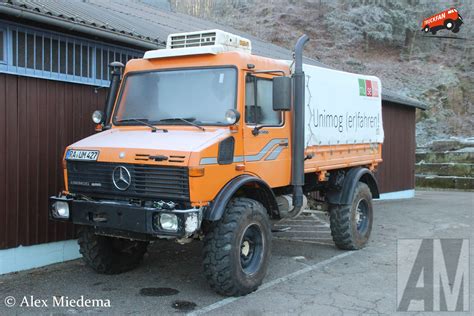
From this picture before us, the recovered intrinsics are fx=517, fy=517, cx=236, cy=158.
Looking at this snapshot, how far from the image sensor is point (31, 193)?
6785mm

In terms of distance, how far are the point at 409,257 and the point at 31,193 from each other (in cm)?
550

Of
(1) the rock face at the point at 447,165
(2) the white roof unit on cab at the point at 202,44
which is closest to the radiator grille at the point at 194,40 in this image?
(2) the white roof unit on cab at the point at 202,44

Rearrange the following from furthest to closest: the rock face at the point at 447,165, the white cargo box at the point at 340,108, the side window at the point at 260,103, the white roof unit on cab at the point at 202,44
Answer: the rock face at the point at 447,165 < the white cargo box at the point at 340,108 < the white roof unit on cab at the point at 202,44 < the side window at the point at 260,103

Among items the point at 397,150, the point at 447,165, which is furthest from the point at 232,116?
the point at 447,165

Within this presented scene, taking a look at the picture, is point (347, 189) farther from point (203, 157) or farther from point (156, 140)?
point (156, 140)

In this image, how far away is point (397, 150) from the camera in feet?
55.1

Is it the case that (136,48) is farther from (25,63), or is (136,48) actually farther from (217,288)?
(217,288)

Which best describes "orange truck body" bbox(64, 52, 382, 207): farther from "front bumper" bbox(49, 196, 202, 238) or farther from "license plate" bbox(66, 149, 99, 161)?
"front bumper" bbox(49, 196, 202, 238)

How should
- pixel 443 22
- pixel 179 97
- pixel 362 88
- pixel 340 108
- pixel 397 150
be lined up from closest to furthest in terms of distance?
pixel 179 97 < pixel 340 108 < pixel 362 88 < pixel 397 150 < pixel 443 22

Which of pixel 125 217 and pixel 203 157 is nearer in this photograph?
pixel 203 157

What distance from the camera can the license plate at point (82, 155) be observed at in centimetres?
561

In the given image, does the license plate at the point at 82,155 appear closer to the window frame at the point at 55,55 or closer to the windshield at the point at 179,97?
the windshield at the point at 179,97

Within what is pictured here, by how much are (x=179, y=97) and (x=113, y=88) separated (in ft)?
3.39

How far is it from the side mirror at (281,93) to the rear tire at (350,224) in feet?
8.87
